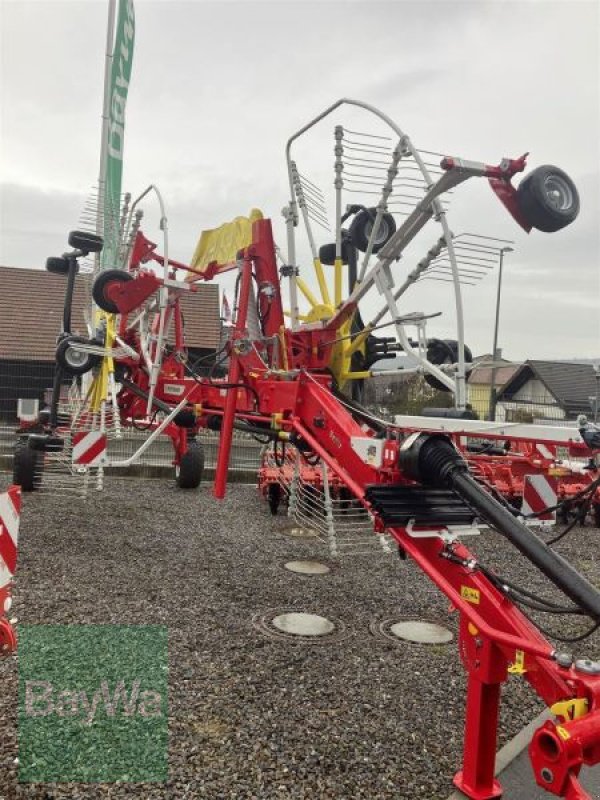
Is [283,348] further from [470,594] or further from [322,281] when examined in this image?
[470,594]

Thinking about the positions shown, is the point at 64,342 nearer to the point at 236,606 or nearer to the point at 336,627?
the point at 236,606

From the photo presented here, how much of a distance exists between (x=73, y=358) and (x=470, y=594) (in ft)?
19.8

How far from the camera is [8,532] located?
3.49 meters

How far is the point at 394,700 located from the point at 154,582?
2720 mm

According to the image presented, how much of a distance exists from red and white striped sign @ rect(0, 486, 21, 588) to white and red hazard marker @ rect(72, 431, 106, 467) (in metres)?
4.03

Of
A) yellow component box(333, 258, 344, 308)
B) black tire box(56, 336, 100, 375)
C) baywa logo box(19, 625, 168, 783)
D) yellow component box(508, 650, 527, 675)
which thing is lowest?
baywa logo box(19, 625, 168, 783)

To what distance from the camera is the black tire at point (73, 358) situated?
7652mm

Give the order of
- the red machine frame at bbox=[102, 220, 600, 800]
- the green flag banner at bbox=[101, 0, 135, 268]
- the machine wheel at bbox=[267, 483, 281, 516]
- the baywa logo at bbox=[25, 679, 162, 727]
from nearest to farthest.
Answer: the red machine frame at bbox=[102, 220, 600, 800] → the baywa logo at bbox=[25, 679, 162, 727] → the machine wheel at bbox=[267, 483, 281, 516] → the green flag banner at bbox=[101, 0, 135, 268]

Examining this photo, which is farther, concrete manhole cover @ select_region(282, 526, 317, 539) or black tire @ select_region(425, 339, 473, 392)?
concrete manhole cover @ select_region(282, 526, 317, 539)

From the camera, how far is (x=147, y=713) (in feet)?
11.8

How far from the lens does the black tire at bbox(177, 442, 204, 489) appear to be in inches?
435

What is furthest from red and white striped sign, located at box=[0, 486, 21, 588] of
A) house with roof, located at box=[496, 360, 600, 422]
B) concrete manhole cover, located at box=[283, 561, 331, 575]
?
house with roof, located at box=[496, 360, 600, 422]

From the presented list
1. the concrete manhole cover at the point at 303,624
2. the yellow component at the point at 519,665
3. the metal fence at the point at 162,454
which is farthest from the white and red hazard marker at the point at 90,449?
the yellow component at the point at 519,665

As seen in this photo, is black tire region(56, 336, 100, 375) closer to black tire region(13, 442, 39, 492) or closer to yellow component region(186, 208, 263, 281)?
yellow component region(186, 208, 263, 281)
